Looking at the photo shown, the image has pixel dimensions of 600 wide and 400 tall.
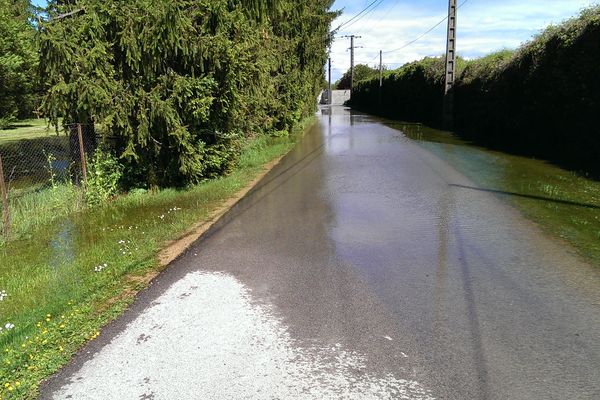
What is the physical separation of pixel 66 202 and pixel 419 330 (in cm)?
762

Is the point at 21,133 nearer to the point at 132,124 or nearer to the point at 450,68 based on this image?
the point at 132,124

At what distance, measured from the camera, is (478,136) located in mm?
21562

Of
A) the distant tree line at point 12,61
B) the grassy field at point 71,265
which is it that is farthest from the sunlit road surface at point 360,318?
the distant tree line at point 12,61

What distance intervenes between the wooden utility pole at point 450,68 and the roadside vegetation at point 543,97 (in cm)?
44

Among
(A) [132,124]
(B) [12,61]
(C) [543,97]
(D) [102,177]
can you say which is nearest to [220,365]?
(A) [132,124]

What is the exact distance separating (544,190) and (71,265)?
8.71 metres

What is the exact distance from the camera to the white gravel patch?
332 centimetres

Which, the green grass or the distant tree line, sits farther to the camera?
the green grass

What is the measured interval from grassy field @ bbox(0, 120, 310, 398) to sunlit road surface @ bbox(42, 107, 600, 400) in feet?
0.82

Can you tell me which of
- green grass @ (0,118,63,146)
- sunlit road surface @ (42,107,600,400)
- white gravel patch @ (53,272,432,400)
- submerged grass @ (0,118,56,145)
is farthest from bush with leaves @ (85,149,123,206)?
submerged grass @ (0,118,56,145)

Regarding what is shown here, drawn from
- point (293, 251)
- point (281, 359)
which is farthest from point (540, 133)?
point (281, 359)

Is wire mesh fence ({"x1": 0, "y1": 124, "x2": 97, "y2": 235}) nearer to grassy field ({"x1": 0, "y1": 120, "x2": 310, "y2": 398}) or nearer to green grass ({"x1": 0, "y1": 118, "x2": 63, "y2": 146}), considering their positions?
grassy field ({"x1": 0, "y1": 120, "x2": 310, "y2": 398})

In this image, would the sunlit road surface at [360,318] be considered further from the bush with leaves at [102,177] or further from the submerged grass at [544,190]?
the bush with leaves at [102,177]

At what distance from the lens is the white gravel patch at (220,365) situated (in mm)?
3324
